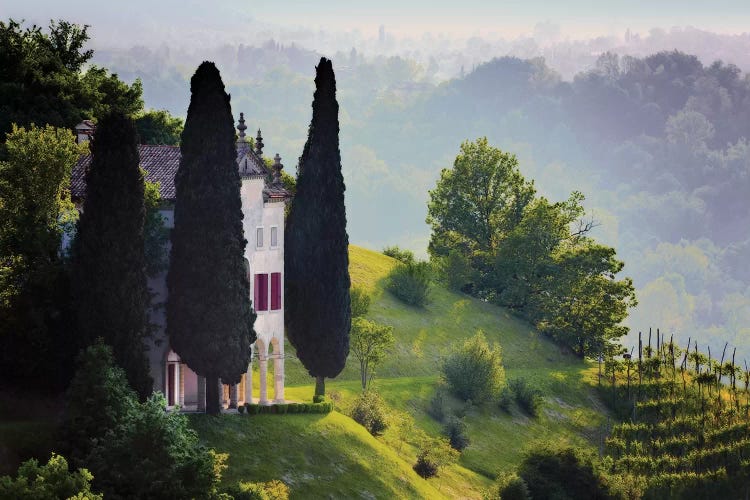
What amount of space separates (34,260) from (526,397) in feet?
156

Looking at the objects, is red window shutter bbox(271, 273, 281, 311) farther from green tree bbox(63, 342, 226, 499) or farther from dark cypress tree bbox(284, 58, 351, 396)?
green tree bbox(63, 342, 226, 499)

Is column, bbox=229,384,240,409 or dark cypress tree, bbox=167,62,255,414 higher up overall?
dark cypress tree, bbox=167,62,255,414

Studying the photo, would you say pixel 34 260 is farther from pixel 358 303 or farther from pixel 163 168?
pixel 358 303

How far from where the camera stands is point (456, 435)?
96.2m

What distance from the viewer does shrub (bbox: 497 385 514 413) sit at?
106 meters

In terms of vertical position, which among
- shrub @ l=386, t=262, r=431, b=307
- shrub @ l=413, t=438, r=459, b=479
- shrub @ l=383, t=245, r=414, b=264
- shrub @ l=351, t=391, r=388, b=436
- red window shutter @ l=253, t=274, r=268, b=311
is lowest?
shrub @ l=413, t=438, r=459, b=479

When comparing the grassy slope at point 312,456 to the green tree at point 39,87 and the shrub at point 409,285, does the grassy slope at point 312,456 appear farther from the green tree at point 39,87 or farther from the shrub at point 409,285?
the shrub at point 409,285

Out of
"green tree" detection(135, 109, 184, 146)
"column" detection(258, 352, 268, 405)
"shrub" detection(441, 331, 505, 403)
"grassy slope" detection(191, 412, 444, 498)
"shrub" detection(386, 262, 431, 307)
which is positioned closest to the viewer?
"grassy slope" detection(191, 412, 444, 498)

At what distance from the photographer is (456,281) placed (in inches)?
5217

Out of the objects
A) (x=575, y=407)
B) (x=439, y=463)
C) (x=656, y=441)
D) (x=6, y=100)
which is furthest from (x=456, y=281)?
(x=6, y=100)

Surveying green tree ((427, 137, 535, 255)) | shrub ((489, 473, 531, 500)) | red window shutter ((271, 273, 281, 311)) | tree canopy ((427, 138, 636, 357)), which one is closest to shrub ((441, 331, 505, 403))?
tree canopy ((427, 138, 636, 357))

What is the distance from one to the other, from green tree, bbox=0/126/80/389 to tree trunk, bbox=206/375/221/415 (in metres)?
7.17

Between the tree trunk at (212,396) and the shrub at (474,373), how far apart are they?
3356 centimetres

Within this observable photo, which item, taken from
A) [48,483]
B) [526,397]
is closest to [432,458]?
[526,397]
